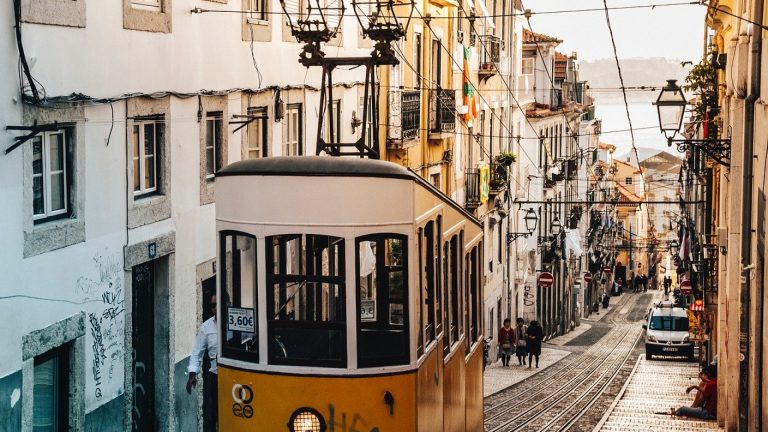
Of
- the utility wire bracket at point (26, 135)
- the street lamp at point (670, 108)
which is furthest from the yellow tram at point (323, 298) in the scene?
the street lamp at point (670, 108)

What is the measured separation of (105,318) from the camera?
12.5 metres

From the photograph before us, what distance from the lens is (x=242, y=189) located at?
10133mm

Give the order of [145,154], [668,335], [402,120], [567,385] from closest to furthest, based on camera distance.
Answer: [145,154], [402,120], [567,385], [668,335]

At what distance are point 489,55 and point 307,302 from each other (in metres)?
29.8

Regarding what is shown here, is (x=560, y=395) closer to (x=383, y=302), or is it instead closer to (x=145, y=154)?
(x=145, y=154)

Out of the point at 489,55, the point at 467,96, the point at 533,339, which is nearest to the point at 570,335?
the point at 489,55

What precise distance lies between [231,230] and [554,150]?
156ft

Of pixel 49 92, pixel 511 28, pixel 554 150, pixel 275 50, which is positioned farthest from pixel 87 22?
pixel 554 150

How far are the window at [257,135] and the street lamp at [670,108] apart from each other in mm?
5878

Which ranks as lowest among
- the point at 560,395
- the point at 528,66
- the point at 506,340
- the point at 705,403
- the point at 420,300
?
the point at 560,395

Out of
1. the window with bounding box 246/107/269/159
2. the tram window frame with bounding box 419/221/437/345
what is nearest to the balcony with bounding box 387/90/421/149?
the window with bounding box 246/107/269/159

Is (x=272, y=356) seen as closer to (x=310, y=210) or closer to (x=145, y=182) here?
(x=310, y=210)

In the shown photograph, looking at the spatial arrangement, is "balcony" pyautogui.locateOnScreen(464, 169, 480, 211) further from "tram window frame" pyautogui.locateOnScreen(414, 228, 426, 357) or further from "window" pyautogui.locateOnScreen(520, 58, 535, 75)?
"tram window frame" pyautogui.locateOnScreen(414, 228, 426, 357)

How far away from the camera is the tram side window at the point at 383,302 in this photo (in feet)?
31.7
